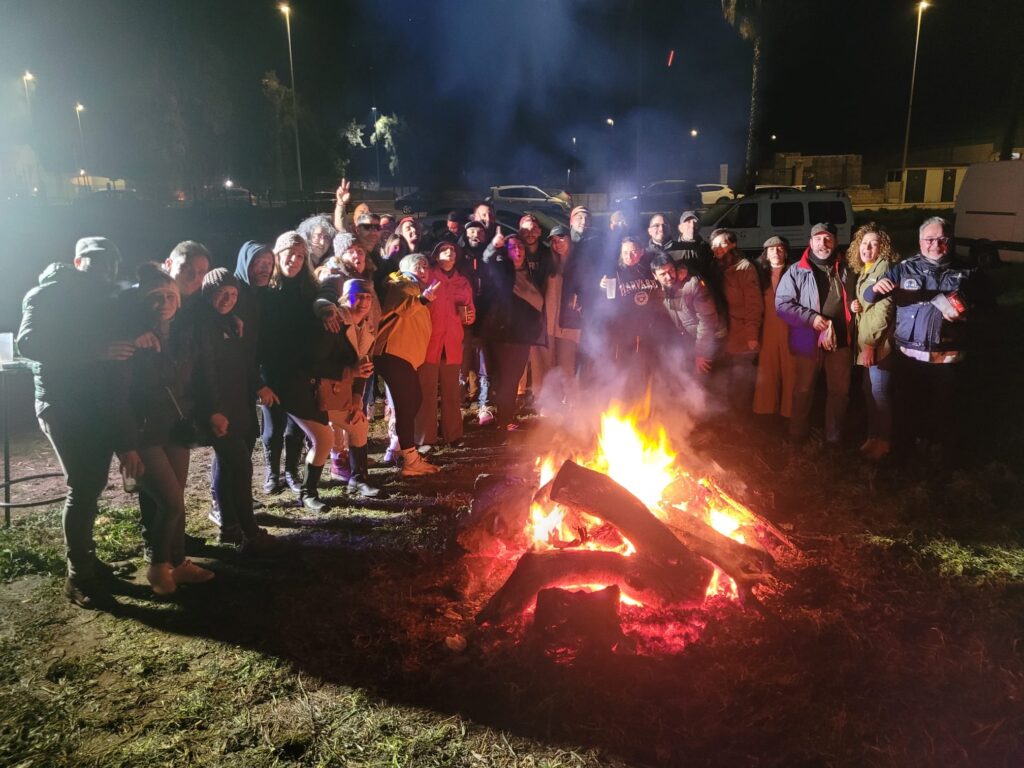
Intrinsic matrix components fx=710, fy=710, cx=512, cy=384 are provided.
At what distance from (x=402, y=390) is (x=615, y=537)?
271cm

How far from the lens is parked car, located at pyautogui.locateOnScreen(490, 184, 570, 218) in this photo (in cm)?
2275

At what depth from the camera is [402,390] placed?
21.6ft

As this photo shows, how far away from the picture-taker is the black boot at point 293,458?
6.16 metres

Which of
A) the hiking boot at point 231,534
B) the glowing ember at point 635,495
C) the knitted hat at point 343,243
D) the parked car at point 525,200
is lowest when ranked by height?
the hiking boot at point 231,534

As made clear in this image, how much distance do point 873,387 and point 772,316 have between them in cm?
116

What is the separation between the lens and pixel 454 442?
299 inches

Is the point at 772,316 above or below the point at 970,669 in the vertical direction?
above

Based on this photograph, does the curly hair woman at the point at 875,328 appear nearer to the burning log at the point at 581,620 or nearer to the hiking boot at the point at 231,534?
the burning log at the point at 581,620

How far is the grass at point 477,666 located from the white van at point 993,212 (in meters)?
13.6

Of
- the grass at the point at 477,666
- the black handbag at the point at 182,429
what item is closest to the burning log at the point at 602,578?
the grass at the point at 477,666

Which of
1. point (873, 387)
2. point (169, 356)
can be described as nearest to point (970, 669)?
point (873, 387)

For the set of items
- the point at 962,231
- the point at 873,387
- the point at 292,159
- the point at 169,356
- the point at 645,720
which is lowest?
the point at 645,720

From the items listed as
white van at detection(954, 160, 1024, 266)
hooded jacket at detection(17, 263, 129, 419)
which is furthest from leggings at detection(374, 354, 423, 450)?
white van at detection(954, 160, 1024, 266)

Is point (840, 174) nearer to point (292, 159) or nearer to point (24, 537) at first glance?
point (292, 159)
